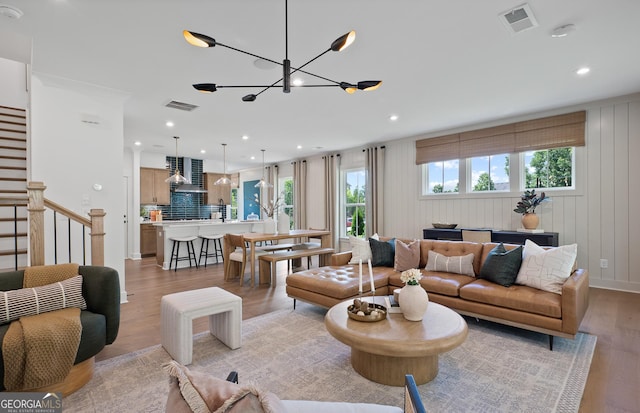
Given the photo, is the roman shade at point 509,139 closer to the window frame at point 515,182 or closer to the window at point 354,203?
the window frame at point 515,182

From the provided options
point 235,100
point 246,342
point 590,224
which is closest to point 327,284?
point 246,342

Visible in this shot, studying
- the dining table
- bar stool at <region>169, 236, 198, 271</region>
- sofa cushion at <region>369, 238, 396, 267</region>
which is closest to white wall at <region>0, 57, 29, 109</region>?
bar stool at <region>169, 236, 198, 271</region>

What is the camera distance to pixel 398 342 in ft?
6.60

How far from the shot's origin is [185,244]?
22.2ft

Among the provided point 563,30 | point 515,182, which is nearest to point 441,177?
point 515,182

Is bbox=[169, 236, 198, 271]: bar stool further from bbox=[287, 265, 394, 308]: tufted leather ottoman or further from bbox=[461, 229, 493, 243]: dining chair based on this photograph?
bbox=[461, 229, 493, 243]: dining chair

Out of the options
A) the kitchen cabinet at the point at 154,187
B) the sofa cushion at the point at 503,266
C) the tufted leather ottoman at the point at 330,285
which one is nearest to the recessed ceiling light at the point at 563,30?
the sofa cushion at the point at 503,266

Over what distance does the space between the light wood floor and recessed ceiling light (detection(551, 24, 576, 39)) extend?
109 inches

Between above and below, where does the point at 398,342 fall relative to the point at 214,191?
below

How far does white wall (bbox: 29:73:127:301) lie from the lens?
3770mm

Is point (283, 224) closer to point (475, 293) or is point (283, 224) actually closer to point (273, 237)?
point (273, 237)

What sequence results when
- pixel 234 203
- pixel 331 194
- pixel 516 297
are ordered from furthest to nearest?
pixel 234 203
pixel 331 194
pixel 516 297

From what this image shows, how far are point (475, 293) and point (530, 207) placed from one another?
9.02 feet

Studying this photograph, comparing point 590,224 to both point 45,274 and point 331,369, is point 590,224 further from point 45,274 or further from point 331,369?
point 45,274
